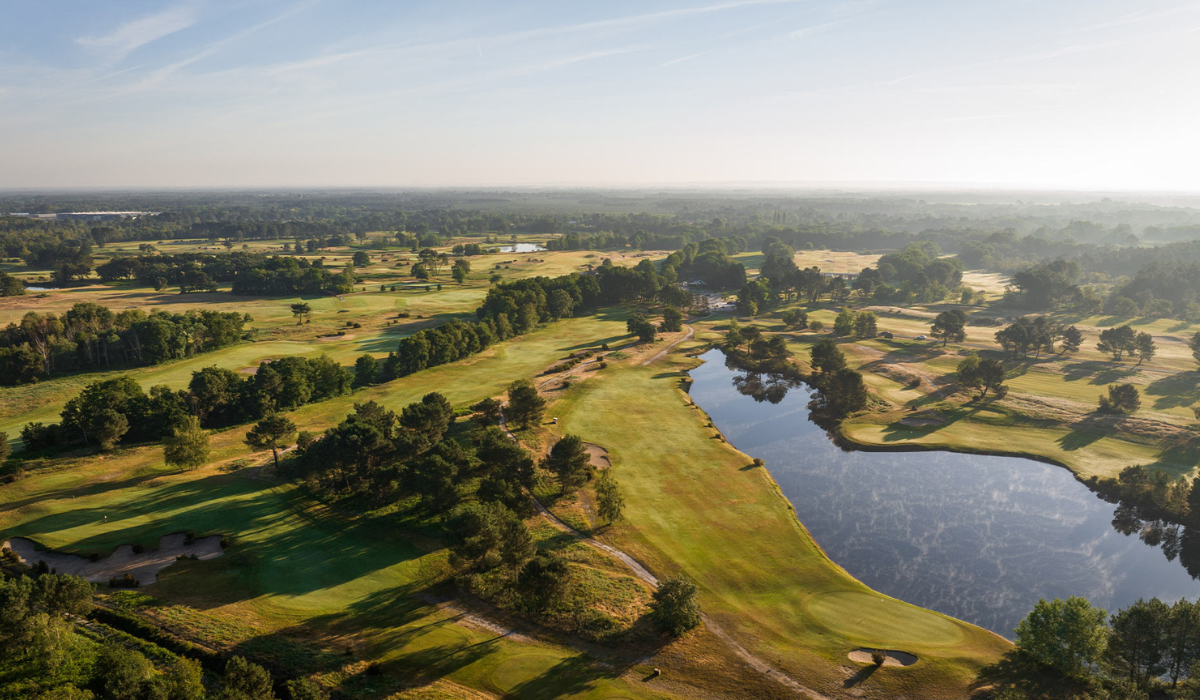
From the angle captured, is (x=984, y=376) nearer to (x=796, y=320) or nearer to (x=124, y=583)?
(x=796, y=320)

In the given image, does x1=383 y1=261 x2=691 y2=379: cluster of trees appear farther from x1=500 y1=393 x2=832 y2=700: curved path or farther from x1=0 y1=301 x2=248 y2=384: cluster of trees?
x1=500 y1=393 x2=832 y2=700: curved path

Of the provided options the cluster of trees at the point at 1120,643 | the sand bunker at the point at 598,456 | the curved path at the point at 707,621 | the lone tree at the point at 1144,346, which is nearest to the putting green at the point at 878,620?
the cluster of trees at the point at 1120,643

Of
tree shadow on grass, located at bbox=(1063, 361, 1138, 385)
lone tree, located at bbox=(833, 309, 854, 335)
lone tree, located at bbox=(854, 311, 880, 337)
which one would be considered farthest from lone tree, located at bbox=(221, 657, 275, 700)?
lone tree, located at bbox=(854, 311, 880, 337)

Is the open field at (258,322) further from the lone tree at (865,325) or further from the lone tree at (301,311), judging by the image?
the lone tree at (865,325)

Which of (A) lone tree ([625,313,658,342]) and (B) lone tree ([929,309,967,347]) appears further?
(A) lone tree ([625,313,658,342])

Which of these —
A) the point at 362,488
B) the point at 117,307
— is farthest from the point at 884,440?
the point at 117,307

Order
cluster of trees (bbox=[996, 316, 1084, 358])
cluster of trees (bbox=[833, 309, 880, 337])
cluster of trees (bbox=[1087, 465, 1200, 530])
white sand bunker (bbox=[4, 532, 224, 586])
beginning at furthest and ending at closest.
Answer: cluster of trees (bbox=[833, 309, 880, 337]), cluster of trees (bbox=[996, 316, 1084, 358]), cluster of trees (bbox=[1087, 465, 1200, 530]), white sand bunker (bbox=[4, 532, 224, 586])
